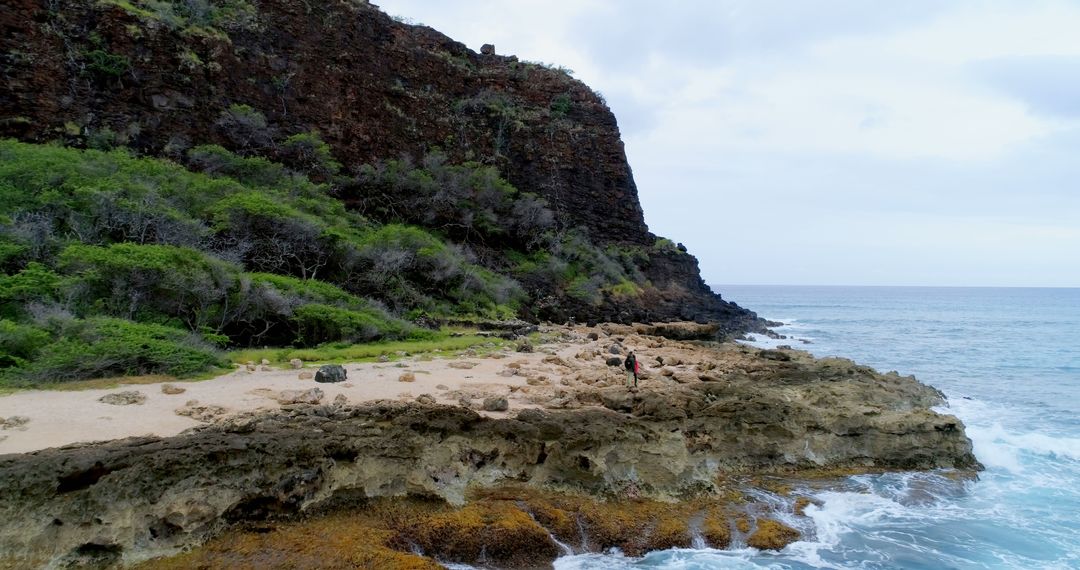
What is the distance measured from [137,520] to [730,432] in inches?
322

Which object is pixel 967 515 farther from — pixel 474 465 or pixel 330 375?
pixel 330 375

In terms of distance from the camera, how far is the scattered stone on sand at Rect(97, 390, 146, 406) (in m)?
8.02

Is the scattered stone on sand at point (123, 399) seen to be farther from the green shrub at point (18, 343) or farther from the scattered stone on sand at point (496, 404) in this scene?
the scattered stone on sand at point (496, 404)

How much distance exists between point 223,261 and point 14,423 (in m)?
8.40

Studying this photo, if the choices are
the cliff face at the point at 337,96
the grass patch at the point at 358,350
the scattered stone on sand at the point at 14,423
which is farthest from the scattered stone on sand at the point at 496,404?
the cliff face at the point at 337,96

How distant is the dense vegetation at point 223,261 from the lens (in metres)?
10.6

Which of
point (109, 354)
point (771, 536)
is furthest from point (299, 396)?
point (771, 536)

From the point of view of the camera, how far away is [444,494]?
24.3 feet

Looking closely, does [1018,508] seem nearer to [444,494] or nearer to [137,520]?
[444,494]

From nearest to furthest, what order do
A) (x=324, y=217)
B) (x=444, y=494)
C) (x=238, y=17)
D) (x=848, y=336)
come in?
(x=444, y=494), (x=324, y=217), (x=238, y=17), (x=848, y=336)

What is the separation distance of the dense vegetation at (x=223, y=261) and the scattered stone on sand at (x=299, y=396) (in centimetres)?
242

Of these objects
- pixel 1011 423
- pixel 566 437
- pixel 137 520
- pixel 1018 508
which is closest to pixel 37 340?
pixel 137 520

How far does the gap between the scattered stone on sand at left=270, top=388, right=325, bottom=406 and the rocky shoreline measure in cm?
44

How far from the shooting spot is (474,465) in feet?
25.8
